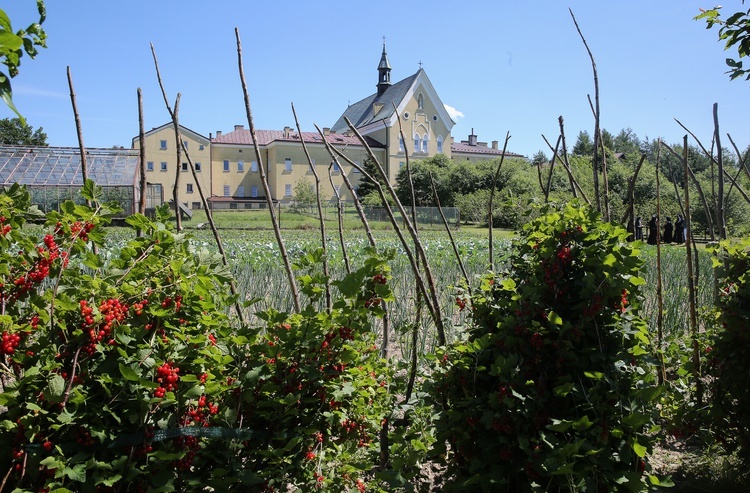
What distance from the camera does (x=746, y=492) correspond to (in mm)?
2662

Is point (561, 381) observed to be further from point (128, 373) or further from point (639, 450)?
point (128, 373)

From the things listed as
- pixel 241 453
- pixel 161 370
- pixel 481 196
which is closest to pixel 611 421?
pixel 241 453

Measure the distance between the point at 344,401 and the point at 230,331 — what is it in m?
0.44

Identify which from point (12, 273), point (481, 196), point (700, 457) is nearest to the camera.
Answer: point (12, 273)

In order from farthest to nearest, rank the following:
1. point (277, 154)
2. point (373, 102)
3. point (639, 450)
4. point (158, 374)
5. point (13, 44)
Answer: point (373, 102), point (277, 154), point (639, 450), point (158, 374), point (13, 44)

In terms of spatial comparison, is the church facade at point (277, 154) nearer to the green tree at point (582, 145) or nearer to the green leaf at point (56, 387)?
the green tree at point (582, 145)

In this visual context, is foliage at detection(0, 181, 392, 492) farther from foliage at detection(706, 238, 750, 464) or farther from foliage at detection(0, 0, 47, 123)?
foliage at detection(706, 238, 750, 464)

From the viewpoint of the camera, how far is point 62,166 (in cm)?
2461

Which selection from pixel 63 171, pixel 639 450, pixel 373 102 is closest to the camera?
pixel 639 450

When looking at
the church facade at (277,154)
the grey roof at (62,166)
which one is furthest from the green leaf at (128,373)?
the church facade at (277,154)

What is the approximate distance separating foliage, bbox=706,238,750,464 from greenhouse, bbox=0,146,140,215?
22586 millimetres

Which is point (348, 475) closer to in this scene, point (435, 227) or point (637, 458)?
point (637, 458)

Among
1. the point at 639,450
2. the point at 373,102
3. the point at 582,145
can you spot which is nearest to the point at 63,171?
the point at 639,450

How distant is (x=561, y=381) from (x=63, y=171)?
2671 cm
